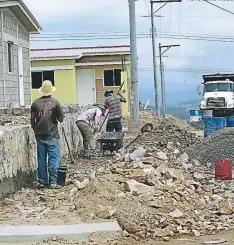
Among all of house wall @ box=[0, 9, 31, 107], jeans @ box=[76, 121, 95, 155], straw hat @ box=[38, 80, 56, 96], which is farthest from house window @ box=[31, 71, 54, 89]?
straw hat @ box=[38, 80, 56, 96]

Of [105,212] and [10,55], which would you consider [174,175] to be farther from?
[10,55]

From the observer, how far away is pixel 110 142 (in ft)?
53.3

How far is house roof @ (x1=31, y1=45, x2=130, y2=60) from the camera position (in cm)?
3847

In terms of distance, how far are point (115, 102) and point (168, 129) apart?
466 cm

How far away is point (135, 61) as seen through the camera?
84.2 feet

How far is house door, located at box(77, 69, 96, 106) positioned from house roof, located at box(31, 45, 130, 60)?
140 centimetres

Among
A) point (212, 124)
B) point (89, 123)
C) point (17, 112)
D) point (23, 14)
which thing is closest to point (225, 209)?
point (89, 123)

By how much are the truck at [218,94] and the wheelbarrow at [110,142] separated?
1434cm

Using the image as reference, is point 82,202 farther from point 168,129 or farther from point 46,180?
point 168,129

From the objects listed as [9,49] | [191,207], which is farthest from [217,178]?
[9,49]

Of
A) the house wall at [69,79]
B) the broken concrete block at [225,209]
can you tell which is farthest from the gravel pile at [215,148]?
the house wall at [69,79]

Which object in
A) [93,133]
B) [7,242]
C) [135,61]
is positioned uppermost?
[135,61]

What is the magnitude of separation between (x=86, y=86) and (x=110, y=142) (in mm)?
24426

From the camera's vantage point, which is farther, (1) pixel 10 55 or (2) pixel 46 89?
(1) pixel 10 55
